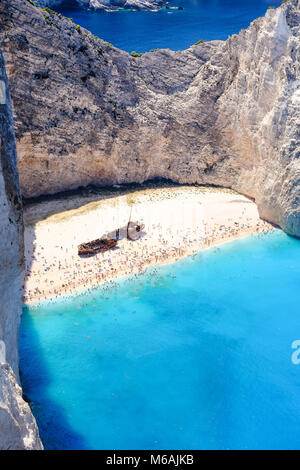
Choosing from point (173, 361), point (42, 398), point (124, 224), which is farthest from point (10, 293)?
point (124, 224)

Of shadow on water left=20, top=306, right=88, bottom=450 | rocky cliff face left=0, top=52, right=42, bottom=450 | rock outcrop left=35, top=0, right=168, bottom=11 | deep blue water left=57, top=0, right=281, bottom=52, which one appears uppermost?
rock outcrop left=35, top=0, right=168, bottom=11

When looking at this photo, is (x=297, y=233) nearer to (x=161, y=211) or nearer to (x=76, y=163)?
(x=161, y=211)

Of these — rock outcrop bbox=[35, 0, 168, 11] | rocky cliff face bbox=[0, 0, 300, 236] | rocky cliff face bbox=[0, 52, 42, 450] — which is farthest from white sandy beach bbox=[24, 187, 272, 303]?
rock outcrop bbox=[35, 0, 168, 11]

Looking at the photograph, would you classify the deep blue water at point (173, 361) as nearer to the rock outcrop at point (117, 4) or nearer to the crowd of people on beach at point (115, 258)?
the crowd of people on beach at point (115, 258)

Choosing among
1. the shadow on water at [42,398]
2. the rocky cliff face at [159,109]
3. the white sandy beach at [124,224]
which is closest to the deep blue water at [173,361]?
the shadow on water at [42,398]

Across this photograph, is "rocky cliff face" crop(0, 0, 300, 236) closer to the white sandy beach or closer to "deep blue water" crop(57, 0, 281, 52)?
the white sandy beach
